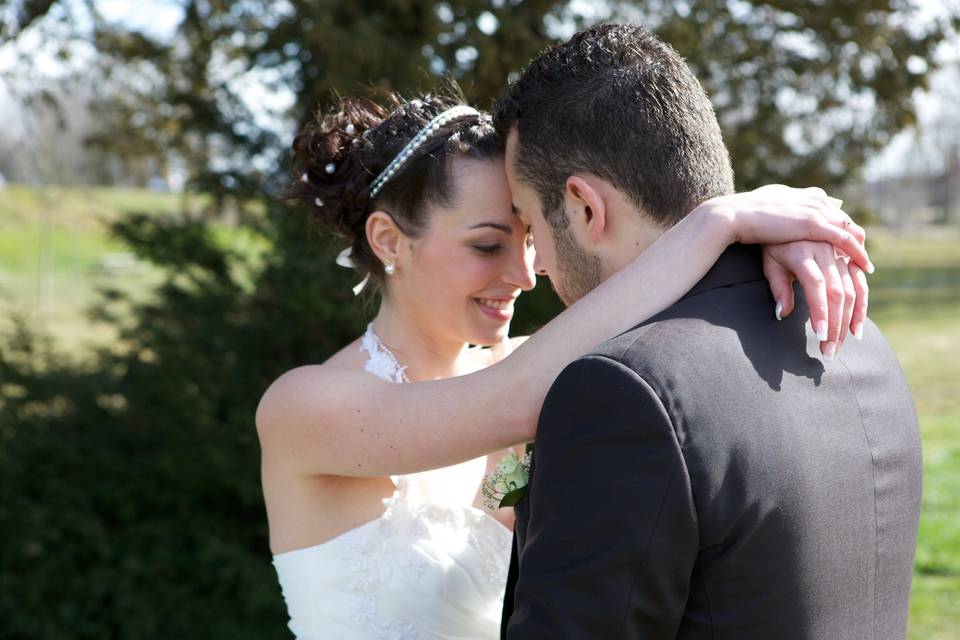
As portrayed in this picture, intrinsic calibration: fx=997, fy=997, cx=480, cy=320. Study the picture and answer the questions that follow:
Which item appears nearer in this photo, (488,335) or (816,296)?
(816,296)

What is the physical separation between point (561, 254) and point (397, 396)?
0.54 meters

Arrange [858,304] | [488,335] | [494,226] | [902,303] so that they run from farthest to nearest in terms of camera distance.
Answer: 1. [902,303]
2. [488,335]
3. [494,226]
4. [858,304]

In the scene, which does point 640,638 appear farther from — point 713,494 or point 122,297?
point 122,297

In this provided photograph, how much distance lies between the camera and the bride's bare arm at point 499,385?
1.88 m

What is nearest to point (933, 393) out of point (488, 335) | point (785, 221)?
point (488, 335)

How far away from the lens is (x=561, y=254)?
2104mm

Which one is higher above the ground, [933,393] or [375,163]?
[375,163]

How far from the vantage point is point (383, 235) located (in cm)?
290

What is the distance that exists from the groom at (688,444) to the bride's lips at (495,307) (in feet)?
2.47

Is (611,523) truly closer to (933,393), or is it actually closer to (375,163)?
(375,163)

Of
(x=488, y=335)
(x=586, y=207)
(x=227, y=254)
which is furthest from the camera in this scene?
(x=227, y=254)

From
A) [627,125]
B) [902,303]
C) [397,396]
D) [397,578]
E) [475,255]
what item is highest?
[627,125]

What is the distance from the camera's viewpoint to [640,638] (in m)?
1.57

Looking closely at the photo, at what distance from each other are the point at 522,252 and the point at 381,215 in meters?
0.43
